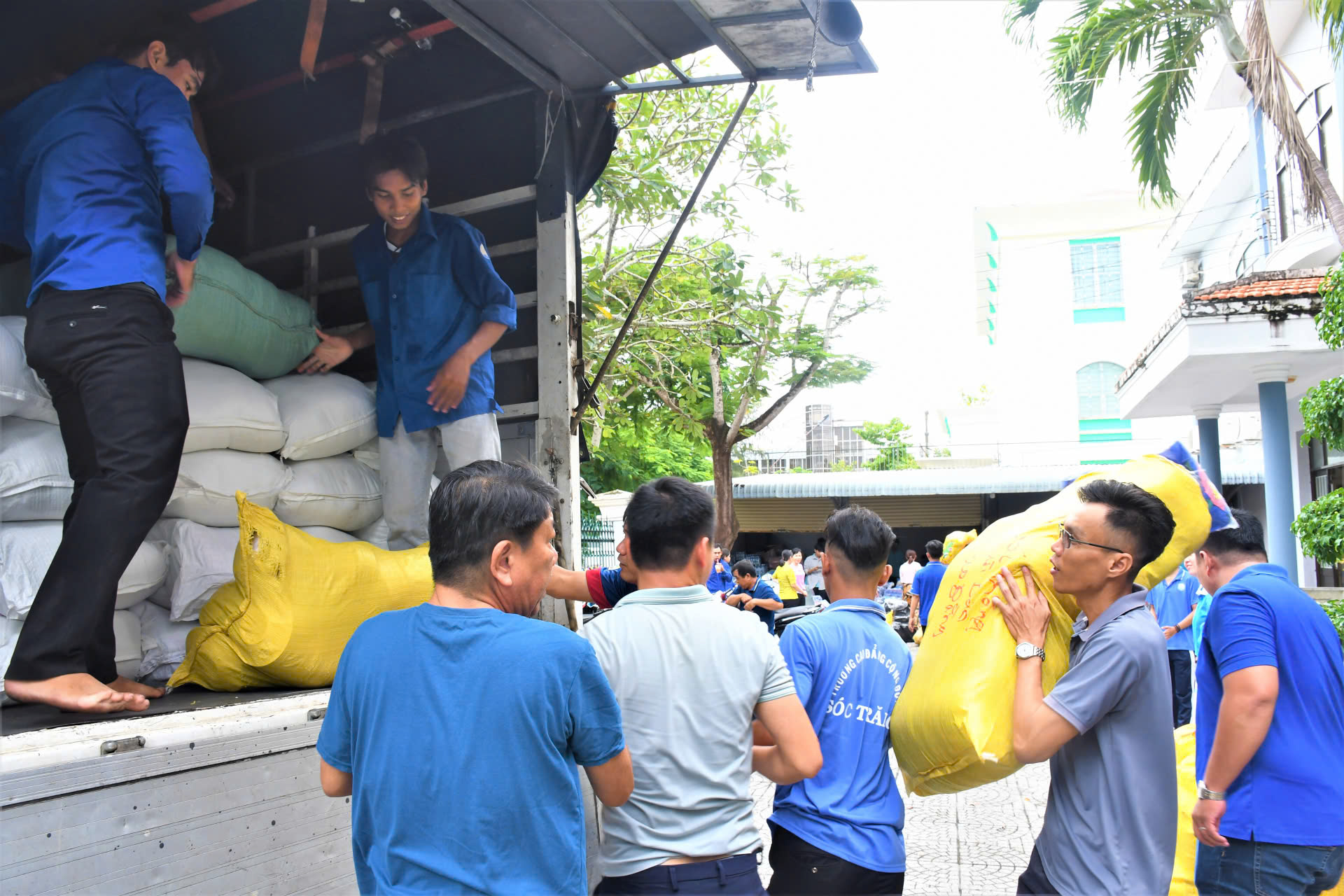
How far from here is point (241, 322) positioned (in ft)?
10.5

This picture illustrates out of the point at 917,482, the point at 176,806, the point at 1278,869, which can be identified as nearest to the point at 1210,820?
the point at 1278,869

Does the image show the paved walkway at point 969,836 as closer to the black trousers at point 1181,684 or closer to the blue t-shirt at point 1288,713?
the black trousers at point 1181,684

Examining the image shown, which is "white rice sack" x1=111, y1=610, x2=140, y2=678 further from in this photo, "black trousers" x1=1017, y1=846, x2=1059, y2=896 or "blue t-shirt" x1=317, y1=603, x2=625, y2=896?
"black trousers" x1=1017, y1=846, x2=1059, y2=896

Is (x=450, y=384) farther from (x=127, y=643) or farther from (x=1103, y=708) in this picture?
(x=1103, y=708)

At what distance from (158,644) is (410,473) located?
99 cm

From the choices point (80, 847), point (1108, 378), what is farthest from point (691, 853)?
point (1108, 378)

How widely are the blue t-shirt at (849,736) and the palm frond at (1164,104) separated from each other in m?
7.98

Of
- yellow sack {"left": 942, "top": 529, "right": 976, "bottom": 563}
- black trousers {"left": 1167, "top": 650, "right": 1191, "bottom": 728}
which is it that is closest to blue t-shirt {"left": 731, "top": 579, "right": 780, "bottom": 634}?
black trousers {"left": 1167, "top": 650, "right": 1191, "bottom": 728}

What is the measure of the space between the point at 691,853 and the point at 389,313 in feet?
7.90

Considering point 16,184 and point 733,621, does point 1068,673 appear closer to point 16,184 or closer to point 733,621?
point 733,621

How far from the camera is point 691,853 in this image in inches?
72.9

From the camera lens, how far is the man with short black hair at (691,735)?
187 cm

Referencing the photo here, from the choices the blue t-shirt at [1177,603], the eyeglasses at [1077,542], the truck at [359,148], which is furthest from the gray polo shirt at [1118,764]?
the blue t-shirt at [1177,603]

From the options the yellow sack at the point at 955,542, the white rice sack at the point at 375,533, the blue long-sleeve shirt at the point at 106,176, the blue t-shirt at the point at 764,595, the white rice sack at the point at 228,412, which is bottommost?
the blue t-shirt at the point at 764,595
